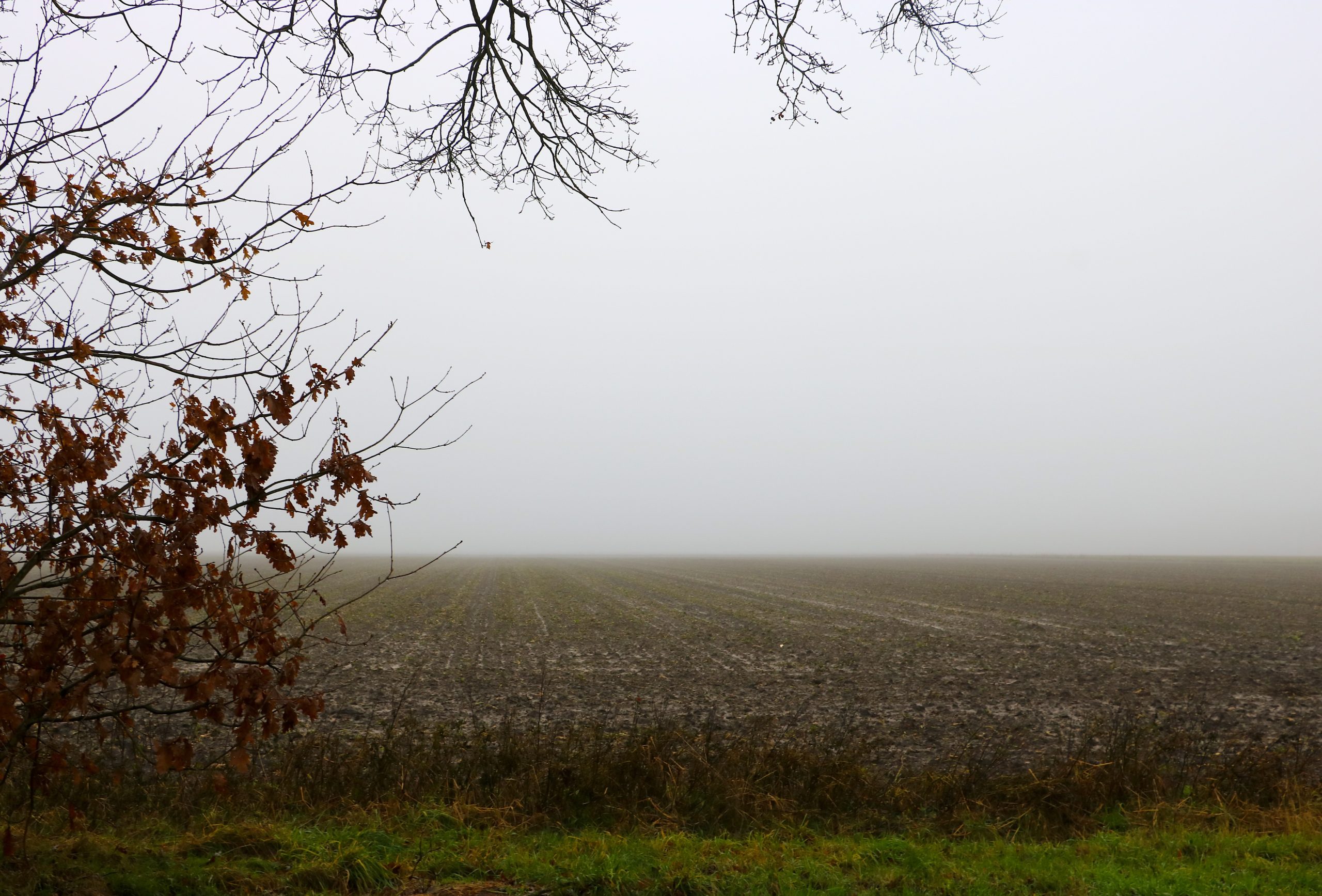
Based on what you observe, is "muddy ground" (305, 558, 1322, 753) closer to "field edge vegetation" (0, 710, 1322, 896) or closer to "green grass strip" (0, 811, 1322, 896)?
"field edge vegetation" (0, 710, 1322, 896)

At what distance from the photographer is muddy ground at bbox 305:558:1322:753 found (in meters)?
13.9

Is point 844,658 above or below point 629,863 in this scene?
below

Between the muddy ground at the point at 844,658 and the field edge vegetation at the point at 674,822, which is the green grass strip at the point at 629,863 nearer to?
the field edge vegetation at the point at 674,822

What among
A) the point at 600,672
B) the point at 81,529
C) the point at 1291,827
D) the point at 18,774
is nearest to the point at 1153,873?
the point at 1291,827

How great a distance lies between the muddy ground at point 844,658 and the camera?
13.9 metres

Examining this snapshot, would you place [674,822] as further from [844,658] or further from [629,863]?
[844,658]

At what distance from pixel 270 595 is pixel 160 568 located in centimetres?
55

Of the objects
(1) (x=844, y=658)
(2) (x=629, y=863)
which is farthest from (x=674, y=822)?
(1) (x=844, y=658)

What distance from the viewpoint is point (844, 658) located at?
68.1 ft

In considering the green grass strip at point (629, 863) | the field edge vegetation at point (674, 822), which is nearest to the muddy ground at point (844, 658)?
the field edge vegetation at point (674, 822)

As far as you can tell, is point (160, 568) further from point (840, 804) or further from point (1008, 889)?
point (840, 804)

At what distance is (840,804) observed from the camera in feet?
27.0

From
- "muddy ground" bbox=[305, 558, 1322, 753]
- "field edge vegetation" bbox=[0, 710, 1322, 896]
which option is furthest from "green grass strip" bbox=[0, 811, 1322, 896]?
"muddy ground" bbox=[305, 558, 1322, 753]

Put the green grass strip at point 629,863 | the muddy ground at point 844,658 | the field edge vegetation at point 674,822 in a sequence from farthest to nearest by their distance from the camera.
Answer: the muddy ground at point 844,658 → the field edge vegetation at point 674,822 → the green grass strip at point 629,863
